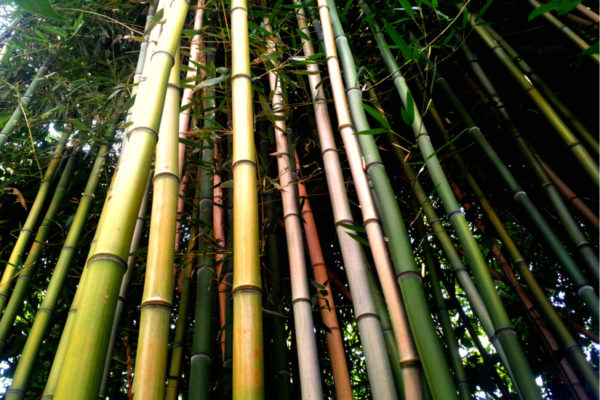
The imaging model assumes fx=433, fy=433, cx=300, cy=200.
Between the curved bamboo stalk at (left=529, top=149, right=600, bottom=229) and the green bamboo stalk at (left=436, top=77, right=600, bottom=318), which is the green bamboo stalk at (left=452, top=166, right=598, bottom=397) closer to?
the green bamboo stalk at (left=436, top=77, right=600, bottom=318)

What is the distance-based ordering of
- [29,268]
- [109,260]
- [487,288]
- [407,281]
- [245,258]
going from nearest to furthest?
[109,260] → [245,258] → [407,281] → [487,288] → [29,268]

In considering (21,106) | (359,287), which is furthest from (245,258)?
(21,106)

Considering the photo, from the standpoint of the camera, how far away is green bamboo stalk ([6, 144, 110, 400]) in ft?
4.21

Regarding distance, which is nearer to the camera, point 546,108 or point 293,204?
point 293,204

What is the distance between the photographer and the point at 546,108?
4.86 feet

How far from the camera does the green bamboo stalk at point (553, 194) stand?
133 centimetres

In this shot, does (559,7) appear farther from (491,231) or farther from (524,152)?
(491,231)

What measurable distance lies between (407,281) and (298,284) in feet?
0.96

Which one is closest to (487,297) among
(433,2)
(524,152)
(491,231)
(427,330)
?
(427,330)

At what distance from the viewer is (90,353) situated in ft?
1.83

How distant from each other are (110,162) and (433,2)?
5.29 ft

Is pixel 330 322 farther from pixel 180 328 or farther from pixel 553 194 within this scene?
pixel 553 194

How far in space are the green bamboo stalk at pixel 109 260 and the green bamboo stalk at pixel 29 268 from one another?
3.73 feet

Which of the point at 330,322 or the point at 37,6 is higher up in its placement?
the point at 37,6
